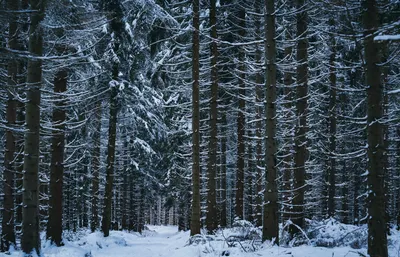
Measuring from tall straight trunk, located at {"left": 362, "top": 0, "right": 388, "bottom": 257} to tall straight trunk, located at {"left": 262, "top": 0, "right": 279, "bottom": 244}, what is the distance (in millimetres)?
3066

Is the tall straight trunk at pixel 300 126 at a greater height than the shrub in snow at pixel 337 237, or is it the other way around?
the tall straight trunk at pixel 300 126

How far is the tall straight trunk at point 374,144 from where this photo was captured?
6.76 meters

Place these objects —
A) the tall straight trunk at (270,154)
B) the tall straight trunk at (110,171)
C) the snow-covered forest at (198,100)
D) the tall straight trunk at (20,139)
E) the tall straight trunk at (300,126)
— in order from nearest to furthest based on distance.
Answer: the snow-covered forest at (198,100) < the tall straight trunk at (270,154) < the tall straight trunk at (300,126) < the tall straight trunk at (20,139) < the tall straight trunk at (110,171)

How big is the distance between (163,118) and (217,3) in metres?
10.6

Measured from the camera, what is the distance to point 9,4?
26.7 feet

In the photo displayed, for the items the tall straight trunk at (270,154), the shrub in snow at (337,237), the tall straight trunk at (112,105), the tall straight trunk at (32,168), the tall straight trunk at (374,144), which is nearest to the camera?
the tall straight trunk at (374,144)

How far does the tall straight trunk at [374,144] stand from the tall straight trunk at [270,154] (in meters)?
3.07

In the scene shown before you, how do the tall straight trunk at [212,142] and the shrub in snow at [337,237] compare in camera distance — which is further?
the tall straight trunk at [212,142]

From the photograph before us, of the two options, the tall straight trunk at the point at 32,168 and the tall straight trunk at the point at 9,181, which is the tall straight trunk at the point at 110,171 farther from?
the tall straight trunk at the point at 32,168

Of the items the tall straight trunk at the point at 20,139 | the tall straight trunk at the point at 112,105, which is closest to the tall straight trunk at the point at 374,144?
the tall straight trunk at the point at 20,139

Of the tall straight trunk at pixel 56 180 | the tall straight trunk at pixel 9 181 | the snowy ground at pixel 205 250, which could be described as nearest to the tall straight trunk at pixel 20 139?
the tall straight trunk at pixel 9 181

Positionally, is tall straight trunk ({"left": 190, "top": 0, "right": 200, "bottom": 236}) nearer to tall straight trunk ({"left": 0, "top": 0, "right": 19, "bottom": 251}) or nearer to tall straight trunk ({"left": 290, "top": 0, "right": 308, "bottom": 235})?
tall straight trunk ({"left": 290, "top": 0, "right": 308, "bottom": 235})

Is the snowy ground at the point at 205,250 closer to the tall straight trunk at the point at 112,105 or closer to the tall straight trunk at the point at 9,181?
the tall straight trunk at the point at 112,105

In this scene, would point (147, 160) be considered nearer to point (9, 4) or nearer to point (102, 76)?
point (102, 76)
